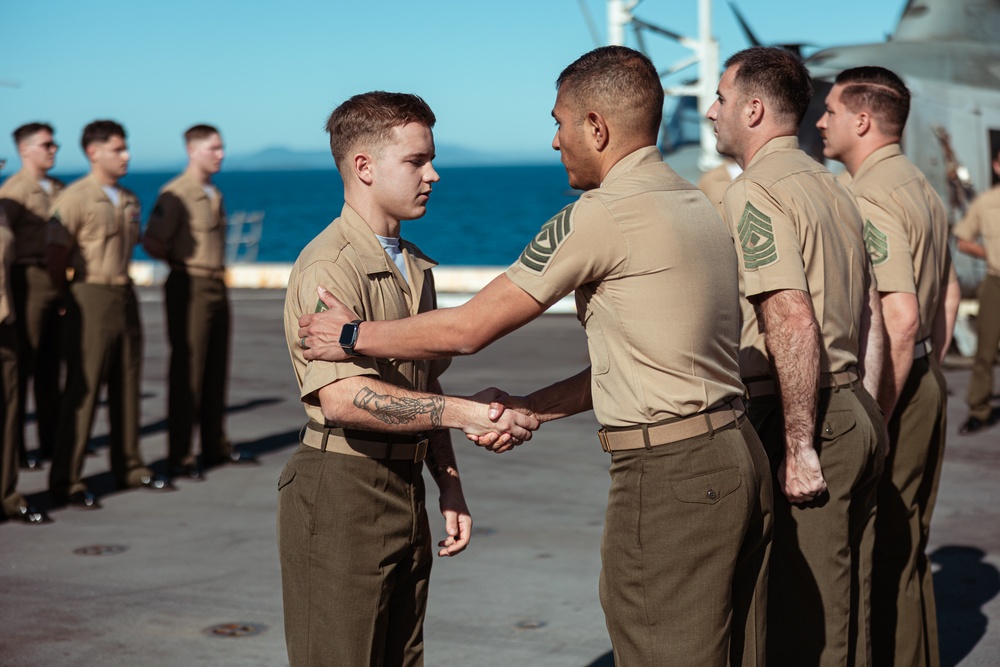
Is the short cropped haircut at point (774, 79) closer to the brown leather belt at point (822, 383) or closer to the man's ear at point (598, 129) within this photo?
the brown leather belt at point (822, 383)

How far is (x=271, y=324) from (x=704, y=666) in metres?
13.5

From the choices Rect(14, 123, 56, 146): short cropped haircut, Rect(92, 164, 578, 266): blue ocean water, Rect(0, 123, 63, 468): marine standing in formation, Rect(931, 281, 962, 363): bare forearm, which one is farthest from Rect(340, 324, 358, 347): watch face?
Rect(92, 164, 578, 266): blue ocean water

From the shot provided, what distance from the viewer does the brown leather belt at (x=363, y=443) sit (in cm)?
294

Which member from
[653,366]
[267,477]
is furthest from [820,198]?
[267,477]

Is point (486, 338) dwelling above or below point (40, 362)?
above

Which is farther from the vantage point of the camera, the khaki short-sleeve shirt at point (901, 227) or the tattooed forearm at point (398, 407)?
the khaki short-sleeve shirt at point (901, 227)

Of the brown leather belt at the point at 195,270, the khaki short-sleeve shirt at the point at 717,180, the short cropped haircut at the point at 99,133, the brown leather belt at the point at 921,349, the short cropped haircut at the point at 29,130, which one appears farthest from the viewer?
the short cropped haircut at the point at 29,130

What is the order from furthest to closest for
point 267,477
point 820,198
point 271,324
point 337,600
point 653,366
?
point 271,324, point 267,477, point 820,198, point 337,600, point 653,366

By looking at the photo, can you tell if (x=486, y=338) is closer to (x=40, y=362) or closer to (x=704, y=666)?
(x=704, y=666)

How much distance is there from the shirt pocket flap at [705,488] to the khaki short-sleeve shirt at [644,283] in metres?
0.16

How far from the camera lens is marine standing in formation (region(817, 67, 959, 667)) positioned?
3996 mm

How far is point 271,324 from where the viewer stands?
51.4 ft

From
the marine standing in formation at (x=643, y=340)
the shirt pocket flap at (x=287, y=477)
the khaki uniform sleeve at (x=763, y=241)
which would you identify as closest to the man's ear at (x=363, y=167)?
the marine standing in formation at (x=643, y=340)

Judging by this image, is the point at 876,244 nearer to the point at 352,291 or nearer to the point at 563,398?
the point at 563,398
